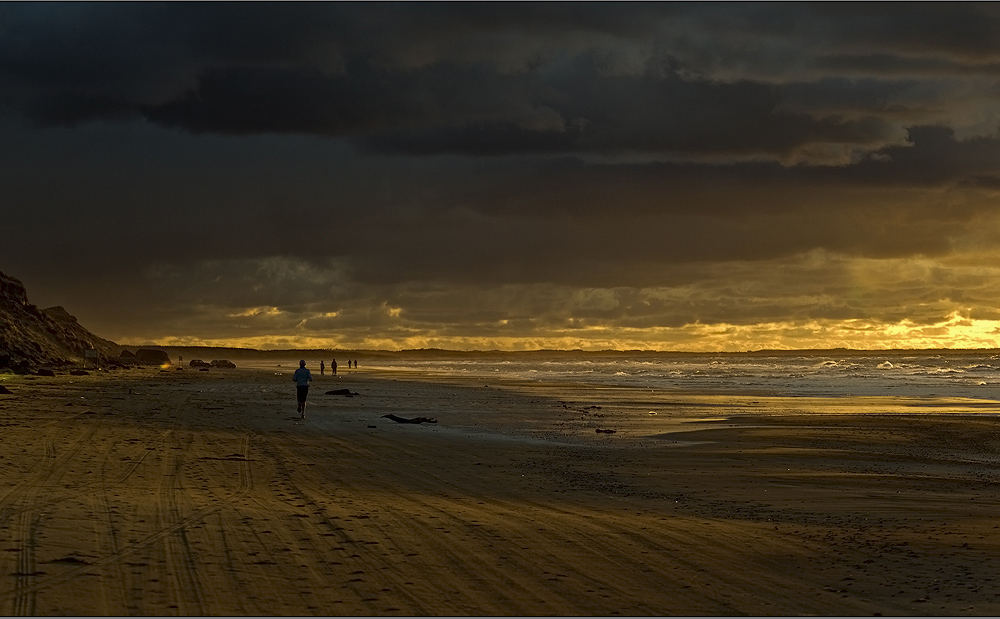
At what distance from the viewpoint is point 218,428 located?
27562 mm

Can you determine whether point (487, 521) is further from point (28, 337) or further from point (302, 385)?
point (28, 337)

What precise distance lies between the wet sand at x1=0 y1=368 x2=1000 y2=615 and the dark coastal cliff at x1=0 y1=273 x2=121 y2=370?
4155 centimetres

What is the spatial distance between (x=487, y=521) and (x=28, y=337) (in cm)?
7448

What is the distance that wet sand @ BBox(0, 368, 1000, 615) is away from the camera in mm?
9414

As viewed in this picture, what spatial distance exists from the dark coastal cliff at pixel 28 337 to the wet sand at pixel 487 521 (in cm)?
4155

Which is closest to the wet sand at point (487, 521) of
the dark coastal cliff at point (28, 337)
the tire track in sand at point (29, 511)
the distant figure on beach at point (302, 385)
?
the tire track in sand at point (29, 511)

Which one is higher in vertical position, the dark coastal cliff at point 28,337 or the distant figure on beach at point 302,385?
the dark coastal cliff at point 28,337

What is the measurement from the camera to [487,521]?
44.1 ft

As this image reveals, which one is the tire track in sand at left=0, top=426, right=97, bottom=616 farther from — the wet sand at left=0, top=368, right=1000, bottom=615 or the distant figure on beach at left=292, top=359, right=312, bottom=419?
the distant figure on beach at left=292, top=359, right=312, bottom=419

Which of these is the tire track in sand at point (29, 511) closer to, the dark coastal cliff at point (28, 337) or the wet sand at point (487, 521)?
the wet sand at point (487, 521)

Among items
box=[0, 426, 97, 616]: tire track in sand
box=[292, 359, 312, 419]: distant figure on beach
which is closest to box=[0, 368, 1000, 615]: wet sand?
box=[0, 426, 97, 616]: tire track in sand

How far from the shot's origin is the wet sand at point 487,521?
9.41 metres

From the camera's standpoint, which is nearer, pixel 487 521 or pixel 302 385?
pixel 487 521

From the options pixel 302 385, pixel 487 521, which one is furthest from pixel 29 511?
pixel 302 385
